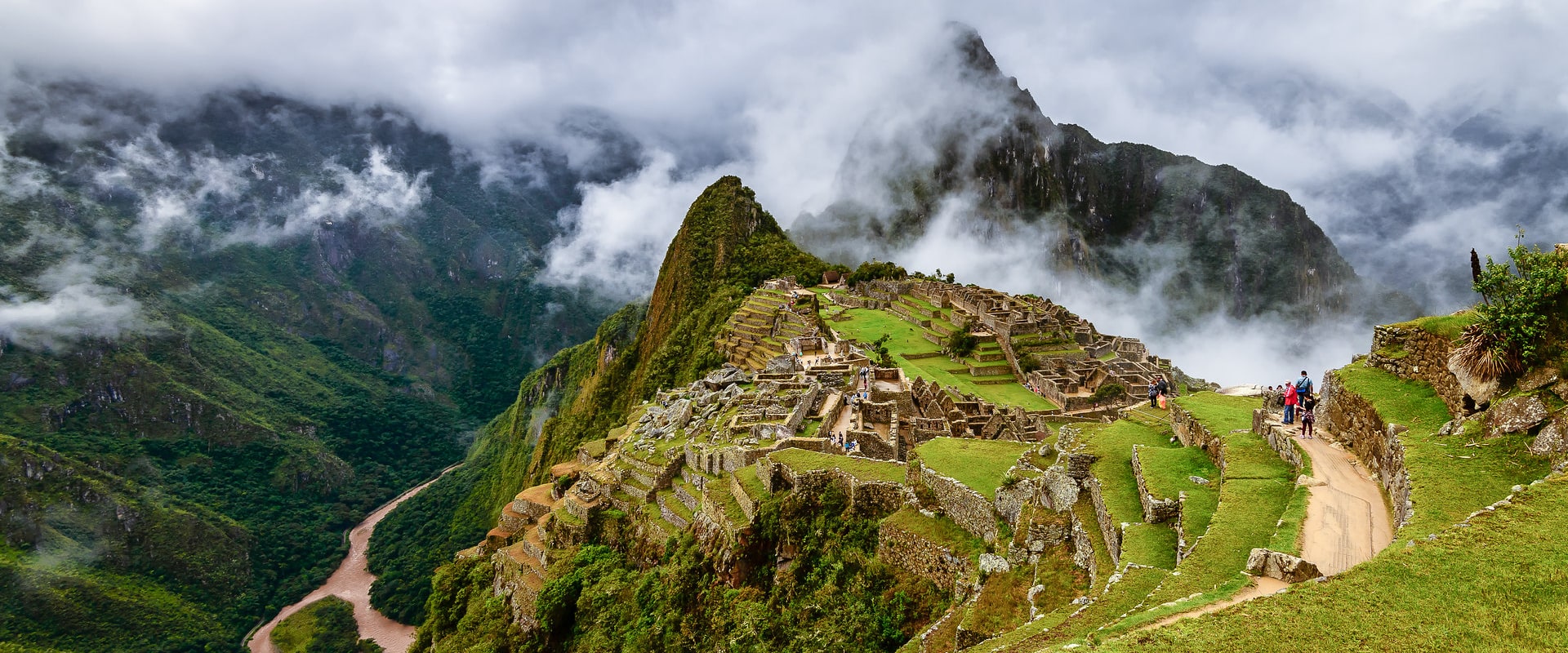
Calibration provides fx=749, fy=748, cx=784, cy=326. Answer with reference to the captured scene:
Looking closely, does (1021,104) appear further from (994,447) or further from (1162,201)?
(994,447)

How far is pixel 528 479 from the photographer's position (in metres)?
67.6

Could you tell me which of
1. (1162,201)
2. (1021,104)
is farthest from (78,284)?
(1162,201)

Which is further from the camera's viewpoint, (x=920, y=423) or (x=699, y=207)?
(x=699, y=207)

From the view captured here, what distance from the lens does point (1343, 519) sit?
10.1 m

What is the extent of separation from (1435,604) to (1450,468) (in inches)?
148

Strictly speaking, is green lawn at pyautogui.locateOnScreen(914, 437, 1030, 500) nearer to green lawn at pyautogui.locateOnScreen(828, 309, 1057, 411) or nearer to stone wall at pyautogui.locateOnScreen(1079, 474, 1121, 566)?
stone wall at pyautogui.locateOnScreen(1079, 474, 1121, 566)

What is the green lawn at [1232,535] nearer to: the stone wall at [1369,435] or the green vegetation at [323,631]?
the stone wall at [1369,435]

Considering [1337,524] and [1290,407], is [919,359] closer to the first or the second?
[1290,407]

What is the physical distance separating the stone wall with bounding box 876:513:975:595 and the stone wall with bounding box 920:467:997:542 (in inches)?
30.5

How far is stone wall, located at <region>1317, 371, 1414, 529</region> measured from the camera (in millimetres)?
9812

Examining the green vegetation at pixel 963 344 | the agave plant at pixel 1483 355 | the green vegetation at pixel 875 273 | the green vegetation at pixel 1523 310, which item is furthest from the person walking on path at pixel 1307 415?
the green vegetation at pixel 875 273

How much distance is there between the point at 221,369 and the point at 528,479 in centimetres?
10083

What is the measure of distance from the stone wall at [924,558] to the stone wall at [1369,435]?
6.27 m

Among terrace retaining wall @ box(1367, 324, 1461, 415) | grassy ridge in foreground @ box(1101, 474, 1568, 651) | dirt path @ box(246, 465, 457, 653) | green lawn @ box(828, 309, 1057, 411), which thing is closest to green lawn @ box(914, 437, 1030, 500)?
terrace retaining wall @ box(1367, 324, 1461, 415)
